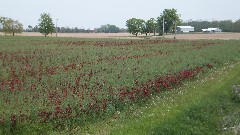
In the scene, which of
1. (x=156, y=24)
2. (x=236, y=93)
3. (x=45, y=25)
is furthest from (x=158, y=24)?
(x=236, y=93)

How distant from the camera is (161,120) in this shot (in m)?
11.5

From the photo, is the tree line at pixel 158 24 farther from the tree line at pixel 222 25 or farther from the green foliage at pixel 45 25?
the green foliage at pixel 45 25

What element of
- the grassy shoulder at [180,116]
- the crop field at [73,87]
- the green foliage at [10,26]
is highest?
the green foliage at [10,26]

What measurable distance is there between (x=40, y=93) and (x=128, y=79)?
16.1 ft

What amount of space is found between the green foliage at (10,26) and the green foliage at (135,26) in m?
45.2

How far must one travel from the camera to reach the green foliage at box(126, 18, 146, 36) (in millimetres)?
137675

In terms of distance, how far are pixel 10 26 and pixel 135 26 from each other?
163 ft

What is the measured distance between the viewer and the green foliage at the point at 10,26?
369 ft

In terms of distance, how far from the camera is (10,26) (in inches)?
4483

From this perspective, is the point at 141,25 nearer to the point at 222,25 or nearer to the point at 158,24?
the point at 158,24

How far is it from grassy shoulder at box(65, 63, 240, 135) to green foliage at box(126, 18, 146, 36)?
121800 mm

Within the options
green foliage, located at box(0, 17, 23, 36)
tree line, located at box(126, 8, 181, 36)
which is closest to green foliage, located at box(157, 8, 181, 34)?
tree line, located at box(126, 8, 181, 36)

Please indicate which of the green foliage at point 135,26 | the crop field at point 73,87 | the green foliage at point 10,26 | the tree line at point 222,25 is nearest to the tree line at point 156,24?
the green foliage at point 135,26

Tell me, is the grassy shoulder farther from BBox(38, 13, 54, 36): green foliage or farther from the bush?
BBox(38, 13, 54, 36): green foliage
